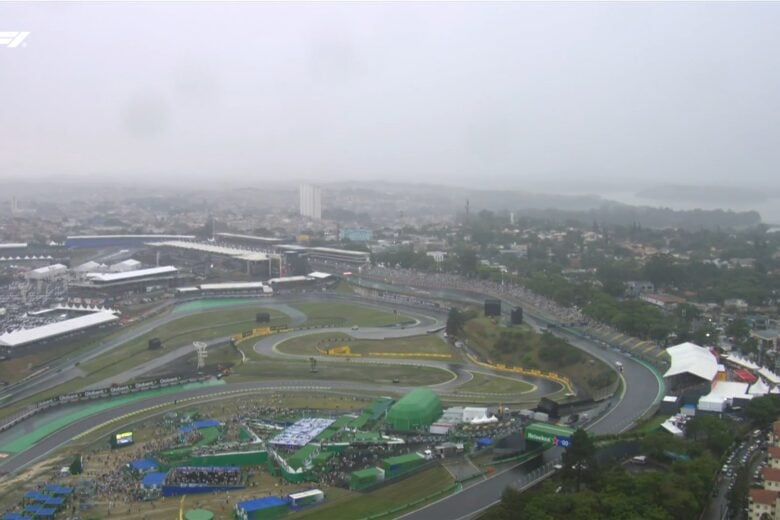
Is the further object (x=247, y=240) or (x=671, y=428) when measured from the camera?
(x=247, y=240)

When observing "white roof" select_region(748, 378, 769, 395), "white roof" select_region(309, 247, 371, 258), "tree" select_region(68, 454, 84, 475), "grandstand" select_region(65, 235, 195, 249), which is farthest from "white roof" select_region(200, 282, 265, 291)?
"white roof" select_region(748, 378, 769, 395)

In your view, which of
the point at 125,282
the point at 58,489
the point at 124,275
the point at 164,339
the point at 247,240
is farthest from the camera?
the point at 247,240

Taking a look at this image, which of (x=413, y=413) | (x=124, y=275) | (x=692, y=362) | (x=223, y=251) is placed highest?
(x=692, y=362)

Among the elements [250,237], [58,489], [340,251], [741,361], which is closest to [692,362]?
[741,361]

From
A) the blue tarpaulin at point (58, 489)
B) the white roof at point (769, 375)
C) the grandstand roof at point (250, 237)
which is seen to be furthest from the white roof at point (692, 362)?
the grandstand roof at point (250, 237)

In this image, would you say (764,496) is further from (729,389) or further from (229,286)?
(229,286)

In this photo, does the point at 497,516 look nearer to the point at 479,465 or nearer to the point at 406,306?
the point at 479,465

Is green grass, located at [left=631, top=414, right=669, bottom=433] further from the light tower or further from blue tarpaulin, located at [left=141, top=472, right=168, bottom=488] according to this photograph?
the light tower
